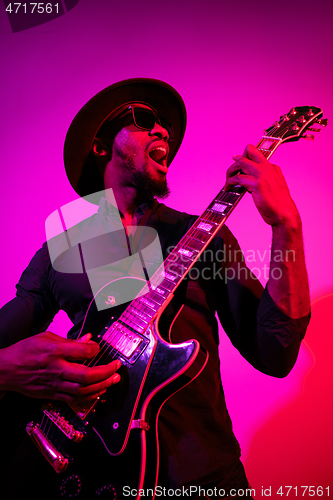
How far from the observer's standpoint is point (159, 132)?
6.73ft

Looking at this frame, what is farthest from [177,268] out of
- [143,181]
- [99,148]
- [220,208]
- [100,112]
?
[100,112]

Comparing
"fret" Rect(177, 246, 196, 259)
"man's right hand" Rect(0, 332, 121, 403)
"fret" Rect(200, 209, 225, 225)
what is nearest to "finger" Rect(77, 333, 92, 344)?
"man's right hand" Rect(0, 332, 121, 403)

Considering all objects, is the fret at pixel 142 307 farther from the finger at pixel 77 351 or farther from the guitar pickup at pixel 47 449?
the guitar pickup at pixel 47 449

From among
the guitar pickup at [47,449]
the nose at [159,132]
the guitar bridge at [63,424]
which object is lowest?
the guitar pickup at [47,449]

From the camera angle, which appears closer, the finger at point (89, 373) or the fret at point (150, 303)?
the finger at point (89, 373)

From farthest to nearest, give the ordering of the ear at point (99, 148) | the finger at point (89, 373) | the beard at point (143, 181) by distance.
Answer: the ear at point (99, 148) → the beard at point (143, 181) → the finger at point (89, 373)

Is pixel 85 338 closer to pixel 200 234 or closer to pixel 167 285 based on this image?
pixel 167 285

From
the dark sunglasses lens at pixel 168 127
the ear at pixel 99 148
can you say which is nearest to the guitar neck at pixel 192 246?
the dark sunglasses lens at pixel 168 127

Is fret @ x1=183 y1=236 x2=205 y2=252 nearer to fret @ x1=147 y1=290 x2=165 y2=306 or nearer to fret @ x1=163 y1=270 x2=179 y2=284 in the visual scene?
fret @ x1=163 y1=270 x2=179 y2=284

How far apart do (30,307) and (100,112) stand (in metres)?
1.45

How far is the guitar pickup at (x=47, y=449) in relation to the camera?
3.47ft

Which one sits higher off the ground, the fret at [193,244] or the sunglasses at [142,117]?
the sunglasses at [142,117]

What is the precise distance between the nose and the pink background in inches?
20.2

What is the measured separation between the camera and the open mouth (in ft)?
6.56
